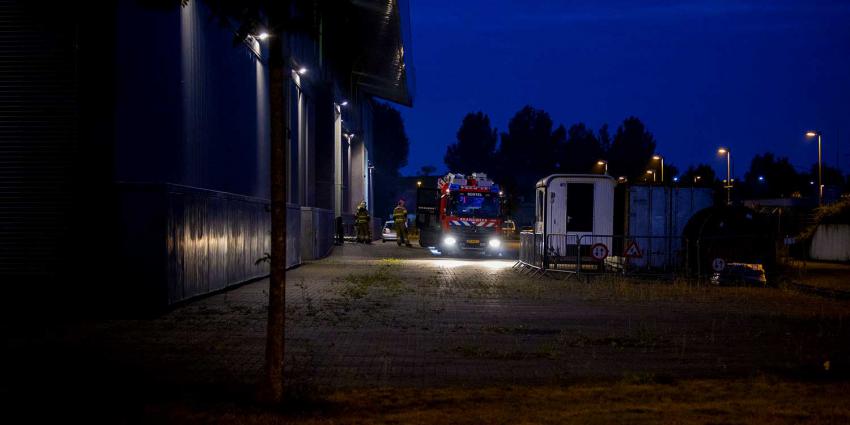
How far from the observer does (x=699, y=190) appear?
2798cm

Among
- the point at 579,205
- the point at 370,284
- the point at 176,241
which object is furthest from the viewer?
the point at 579,205

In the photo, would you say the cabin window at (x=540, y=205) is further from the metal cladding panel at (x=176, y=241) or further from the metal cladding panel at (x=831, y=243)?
the metal cladding panel at (x=831, y=243)

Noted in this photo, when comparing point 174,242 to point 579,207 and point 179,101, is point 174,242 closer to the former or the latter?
point 179,101

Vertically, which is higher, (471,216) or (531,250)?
(471,216)

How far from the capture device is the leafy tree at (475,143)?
459 feet

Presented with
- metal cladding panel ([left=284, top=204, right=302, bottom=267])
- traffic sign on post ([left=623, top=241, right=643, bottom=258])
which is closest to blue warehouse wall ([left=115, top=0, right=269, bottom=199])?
metal cladding panel ([left=284, top=204, right=302, bottom=267])

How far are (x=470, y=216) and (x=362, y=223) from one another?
37.6 ft

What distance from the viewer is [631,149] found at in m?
136

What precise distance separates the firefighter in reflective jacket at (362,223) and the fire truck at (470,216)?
8.76 meters

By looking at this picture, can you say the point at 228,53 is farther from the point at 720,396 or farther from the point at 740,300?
the point at 720,396

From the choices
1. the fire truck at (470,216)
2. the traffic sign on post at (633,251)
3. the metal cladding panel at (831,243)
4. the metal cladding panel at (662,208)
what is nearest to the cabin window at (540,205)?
the metal cladding panel at (662,208)

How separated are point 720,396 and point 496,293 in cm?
1156

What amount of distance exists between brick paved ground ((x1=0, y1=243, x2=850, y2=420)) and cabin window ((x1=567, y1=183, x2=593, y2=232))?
26.5 feet

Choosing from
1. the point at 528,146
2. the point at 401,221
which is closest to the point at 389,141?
the point at 528,146
